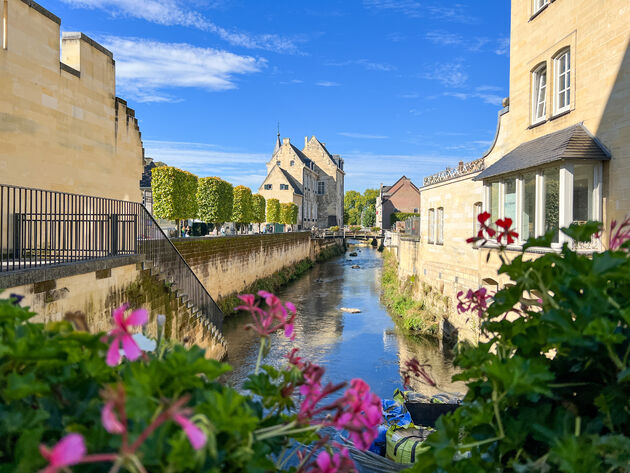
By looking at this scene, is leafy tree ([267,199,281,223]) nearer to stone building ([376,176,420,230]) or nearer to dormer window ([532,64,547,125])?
stone building ([376,176,420,230])

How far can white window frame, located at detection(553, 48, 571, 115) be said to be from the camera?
33.8ft

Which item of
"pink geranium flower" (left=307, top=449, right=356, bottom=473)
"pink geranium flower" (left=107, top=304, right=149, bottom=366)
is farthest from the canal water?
"pink geranium flower" (left=107, top=304, right=149, bottom=366)

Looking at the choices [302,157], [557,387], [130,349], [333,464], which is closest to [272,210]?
[302,157]

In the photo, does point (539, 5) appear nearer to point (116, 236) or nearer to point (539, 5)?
point (539, 5)

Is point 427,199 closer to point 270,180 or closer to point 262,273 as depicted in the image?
point 262,273

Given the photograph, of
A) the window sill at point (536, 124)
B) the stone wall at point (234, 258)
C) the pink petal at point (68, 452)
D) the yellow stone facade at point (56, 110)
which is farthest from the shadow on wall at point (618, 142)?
the stone wall at point (234, 258)

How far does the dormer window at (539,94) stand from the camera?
37.1 ft

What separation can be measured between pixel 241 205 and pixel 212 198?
7.01 m

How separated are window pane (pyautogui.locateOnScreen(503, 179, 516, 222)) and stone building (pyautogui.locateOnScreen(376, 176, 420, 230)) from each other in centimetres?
6094

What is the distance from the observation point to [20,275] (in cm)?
656

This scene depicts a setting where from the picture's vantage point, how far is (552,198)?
969 cm

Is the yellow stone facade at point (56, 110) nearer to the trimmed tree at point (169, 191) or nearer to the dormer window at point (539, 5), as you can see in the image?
the trimmed tree at point (169, 191)

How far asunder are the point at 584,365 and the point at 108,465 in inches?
65.3

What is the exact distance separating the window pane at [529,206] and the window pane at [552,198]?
1.57ft
